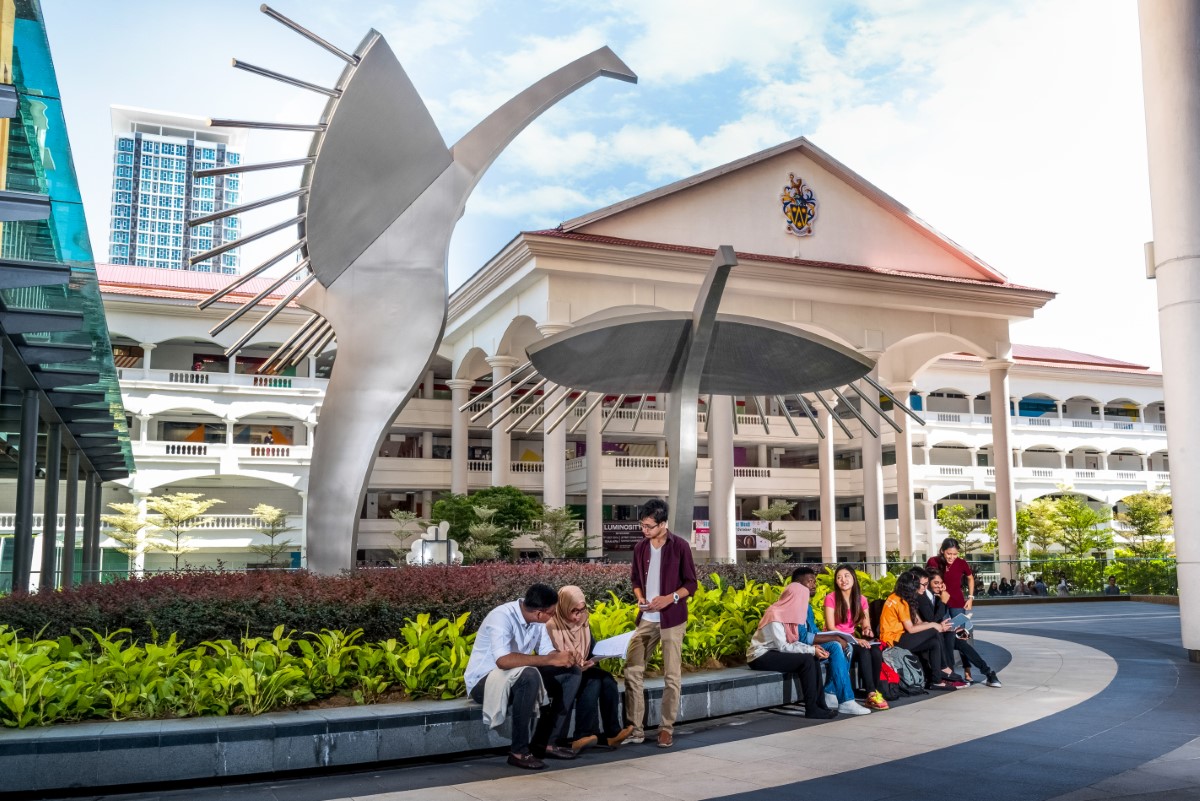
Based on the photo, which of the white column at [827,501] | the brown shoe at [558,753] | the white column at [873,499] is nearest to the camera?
the brown shoe at [558,753]

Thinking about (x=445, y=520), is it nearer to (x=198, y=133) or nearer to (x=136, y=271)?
(x=136, y=271)

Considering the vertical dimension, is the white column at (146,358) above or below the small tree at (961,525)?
above

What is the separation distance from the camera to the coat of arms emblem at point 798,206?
3033 centimetres

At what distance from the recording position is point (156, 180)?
162m

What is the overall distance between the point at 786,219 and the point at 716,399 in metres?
5.62

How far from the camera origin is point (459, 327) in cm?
3494

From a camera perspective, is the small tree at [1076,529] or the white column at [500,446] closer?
the white column at [500,446]

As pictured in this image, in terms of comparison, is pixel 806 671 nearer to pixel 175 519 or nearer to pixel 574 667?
pixel 574 667

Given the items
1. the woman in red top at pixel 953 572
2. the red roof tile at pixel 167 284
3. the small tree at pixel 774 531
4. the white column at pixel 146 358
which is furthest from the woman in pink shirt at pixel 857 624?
the white column at pixel 146 358

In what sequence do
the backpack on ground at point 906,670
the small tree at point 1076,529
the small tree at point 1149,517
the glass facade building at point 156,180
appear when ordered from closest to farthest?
the backpack on ground at point 906,670
the small tree at point 1076,529
the small tree at point 1149,517
the glass facade building at point 156,180

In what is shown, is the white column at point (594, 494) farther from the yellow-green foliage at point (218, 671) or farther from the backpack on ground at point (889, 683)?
the yellow-green foliage at point (218, 671)

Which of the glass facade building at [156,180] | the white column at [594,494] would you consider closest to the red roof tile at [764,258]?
the white column at [594,494]

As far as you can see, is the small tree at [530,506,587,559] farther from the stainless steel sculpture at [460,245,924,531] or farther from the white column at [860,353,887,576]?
the stainless steel sculpture at [460,245,924,531]

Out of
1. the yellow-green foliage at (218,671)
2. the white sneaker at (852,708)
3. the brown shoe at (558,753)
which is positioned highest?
the yellow-green foliage at (218,671)
